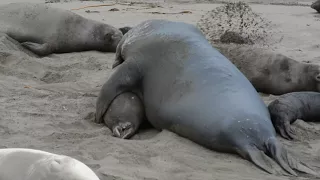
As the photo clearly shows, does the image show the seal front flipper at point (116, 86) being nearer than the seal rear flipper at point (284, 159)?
No

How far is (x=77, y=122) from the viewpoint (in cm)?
412

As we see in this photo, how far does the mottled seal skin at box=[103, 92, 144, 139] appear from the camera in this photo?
412 centimetres

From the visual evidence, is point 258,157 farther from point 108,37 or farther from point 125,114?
point 108,37

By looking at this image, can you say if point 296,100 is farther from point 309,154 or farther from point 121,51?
point 121,51

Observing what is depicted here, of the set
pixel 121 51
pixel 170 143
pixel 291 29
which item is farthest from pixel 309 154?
pixel 291 29

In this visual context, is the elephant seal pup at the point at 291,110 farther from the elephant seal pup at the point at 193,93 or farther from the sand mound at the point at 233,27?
the sand mound at the point at 233,27

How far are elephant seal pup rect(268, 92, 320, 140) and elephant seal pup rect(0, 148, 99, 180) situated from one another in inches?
85.3

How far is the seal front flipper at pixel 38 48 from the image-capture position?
22.0 ft

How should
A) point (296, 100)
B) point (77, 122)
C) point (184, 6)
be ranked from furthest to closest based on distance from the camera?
point (184, 6) < point (296, 100) < point (77, 122)

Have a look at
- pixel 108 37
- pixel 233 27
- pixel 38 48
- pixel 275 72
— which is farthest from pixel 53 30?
pixel 275 72

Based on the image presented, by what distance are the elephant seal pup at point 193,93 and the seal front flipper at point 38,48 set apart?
217cm

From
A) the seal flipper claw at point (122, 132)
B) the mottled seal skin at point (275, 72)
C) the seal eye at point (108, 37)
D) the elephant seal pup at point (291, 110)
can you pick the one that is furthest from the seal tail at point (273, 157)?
the seal eye at point (108, 37)

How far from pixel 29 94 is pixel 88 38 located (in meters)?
2.59

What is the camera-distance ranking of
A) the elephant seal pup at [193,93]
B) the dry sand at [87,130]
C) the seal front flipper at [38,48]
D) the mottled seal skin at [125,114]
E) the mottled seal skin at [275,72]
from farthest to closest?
the seal front flipper at [38,48] < the mottled seal skin at [275,72] < the mottled seal skin at [125,114] < the elephant seal pup at [193,93] < the dry sand at [87,130]
